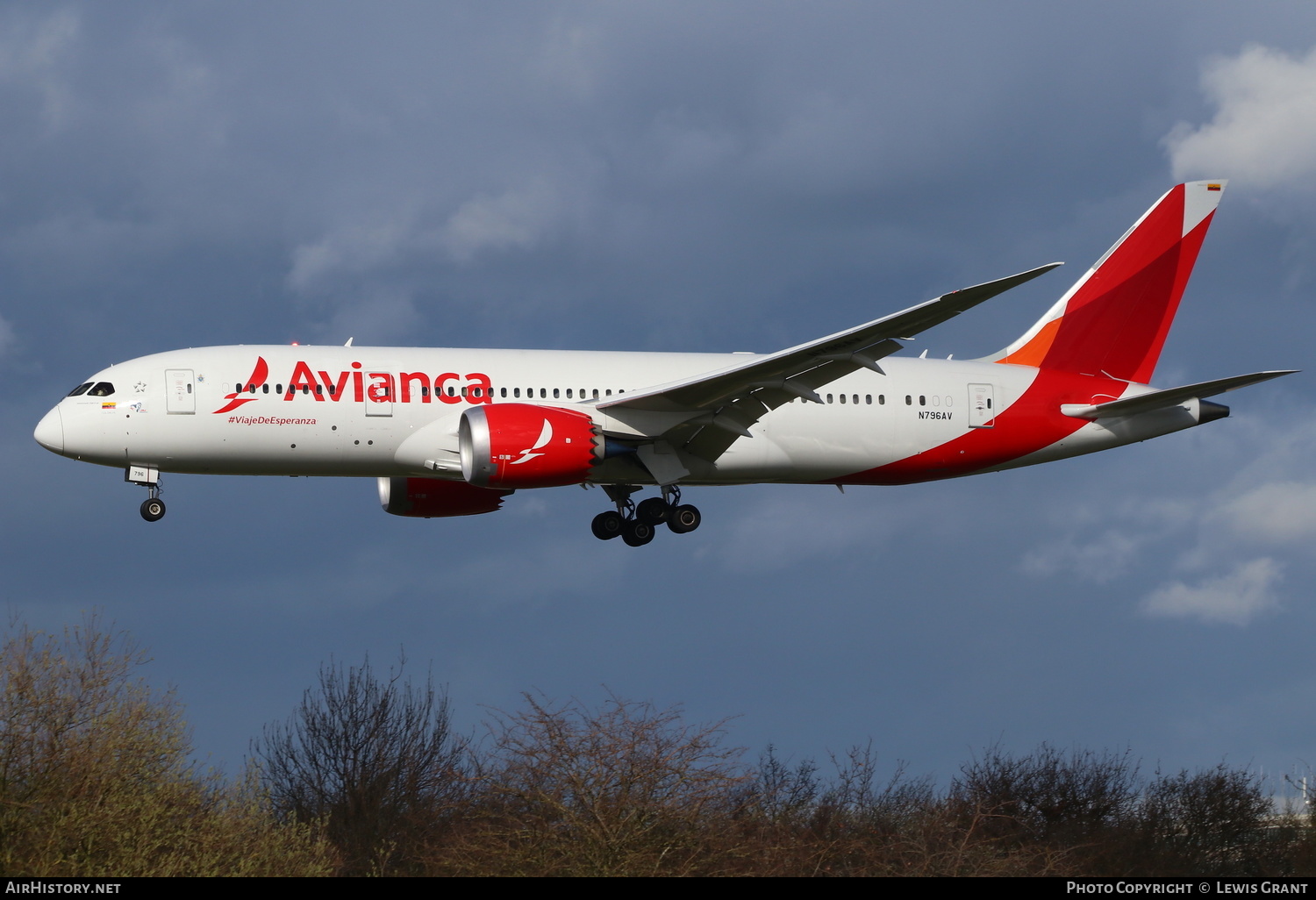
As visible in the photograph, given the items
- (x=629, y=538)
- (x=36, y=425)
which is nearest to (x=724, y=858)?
(x=629, y=538)

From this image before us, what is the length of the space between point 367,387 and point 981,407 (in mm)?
14049

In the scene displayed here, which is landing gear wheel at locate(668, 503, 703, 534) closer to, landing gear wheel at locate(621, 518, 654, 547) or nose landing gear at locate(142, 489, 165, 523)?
landing gear wheel at locate(621, 518, 654, 547)

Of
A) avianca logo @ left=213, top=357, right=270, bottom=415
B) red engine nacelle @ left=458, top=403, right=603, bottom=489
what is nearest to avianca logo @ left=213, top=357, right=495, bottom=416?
avianca logo @ left=213, top=357, right=270, bottom=415

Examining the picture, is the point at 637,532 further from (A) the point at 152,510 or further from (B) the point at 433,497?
(A) the point at 152,510

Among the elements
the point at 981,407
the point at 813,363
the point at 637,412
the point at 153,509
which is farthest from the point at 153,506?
the point at 981,407

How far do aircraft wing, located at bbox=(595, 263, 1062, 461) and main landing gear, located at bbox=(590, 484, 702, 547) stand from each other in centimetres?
168

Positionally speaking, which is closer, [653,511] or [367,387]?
[367,387]

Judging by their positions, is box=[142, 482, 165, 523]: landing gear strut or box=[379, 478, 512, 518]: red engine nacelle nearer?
box=[142, 482, 165, 523]: landing gear strut

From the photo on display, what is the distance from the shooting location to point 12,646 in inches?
996

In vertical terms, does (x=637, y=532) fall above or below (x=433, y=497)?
below

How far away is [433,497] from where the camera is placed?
108 feet

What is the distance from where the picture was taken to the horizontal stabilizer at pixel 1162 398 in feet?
93.4

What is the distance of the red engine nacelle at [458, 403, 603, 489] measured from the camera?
26203mm
